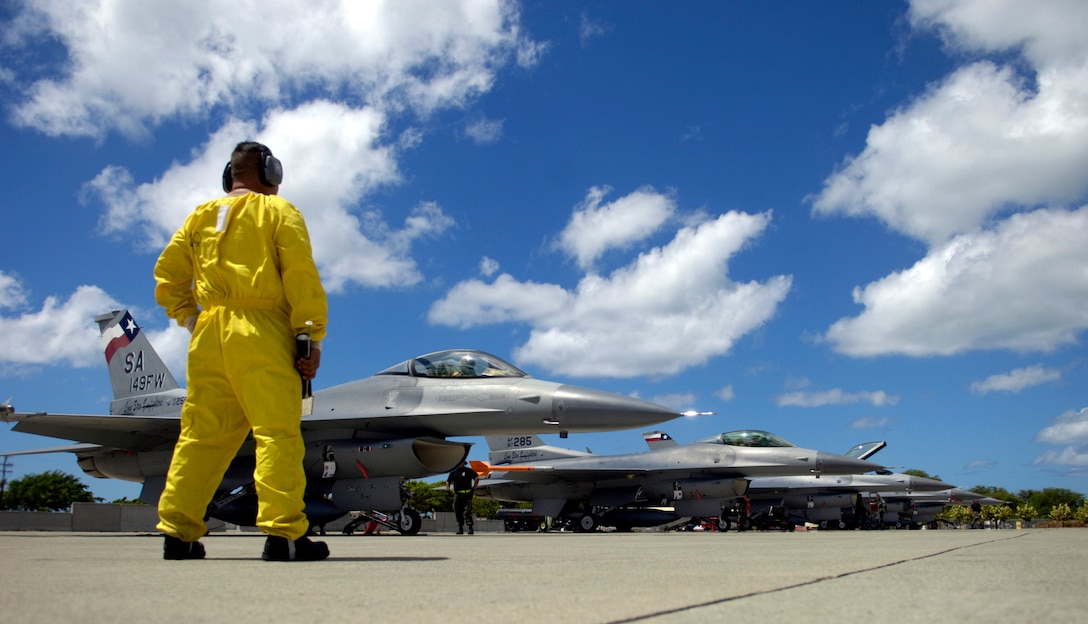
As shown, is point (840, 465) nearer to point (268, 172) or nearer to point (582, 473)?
point (582, 473)

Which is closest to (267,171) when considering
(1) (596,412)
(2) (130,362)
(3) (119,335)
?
(1) (596,412)

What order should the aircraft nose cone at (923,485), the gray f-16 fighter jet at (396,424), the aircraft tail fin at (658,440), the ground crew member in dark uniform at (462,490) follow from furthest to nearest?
the aircraft nose cone at (923,485)
the aircraft tail fin at (658,440)
the ground crew member in dark uniform at (462,490)
the gray f-16 fighter jet at (396,424)

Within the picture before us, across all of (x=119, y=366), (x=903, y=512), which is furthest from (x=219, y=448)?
(x=903, y=512)

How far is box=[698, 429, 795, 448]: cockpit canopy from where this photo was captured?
21.5 m

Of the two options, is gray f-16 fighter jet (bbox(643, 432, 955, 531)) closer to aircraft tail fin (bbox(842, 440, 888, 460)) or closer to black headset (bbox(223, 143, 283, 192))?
aircraft tail fin (bbox(842, 440, 888, 460))

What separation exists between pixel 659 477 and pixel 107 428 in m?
14.4

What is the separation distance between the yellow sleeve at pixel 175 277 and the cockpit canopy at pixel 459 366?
6.96m

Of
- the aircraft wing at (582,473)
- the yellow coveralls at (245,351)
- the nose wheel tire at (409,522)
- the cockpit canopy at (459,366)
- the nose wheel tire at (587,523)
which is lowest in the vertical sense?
the nose wheel tire at (587,523)

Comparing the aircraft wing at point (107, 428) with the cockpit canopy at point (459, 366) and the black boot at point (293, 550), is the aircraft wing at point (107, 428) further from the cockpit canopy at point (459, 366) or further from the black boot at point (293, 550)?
the black boot at point (293, 550)

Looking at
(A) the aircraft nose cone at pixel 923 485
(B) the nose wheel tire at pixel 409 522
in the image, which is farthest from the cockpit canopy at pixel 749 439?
(B) the nose wheel tire at pixel 409 522

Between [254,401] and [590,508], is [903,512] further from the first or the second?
[254,401]

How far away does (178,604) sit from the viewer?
6.72 feet

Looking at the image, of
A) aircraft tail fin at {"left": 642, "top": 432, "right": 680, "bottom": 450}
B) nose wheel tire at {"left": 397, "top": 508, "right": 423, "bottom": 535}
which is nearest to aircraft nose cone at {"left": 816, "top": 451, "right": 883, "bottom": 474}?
aircraft tail fin at {"left": 642, "top": 432, "right": 680, "bottom": 450}

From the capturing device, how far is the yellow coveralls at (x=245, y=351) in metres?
3.69
